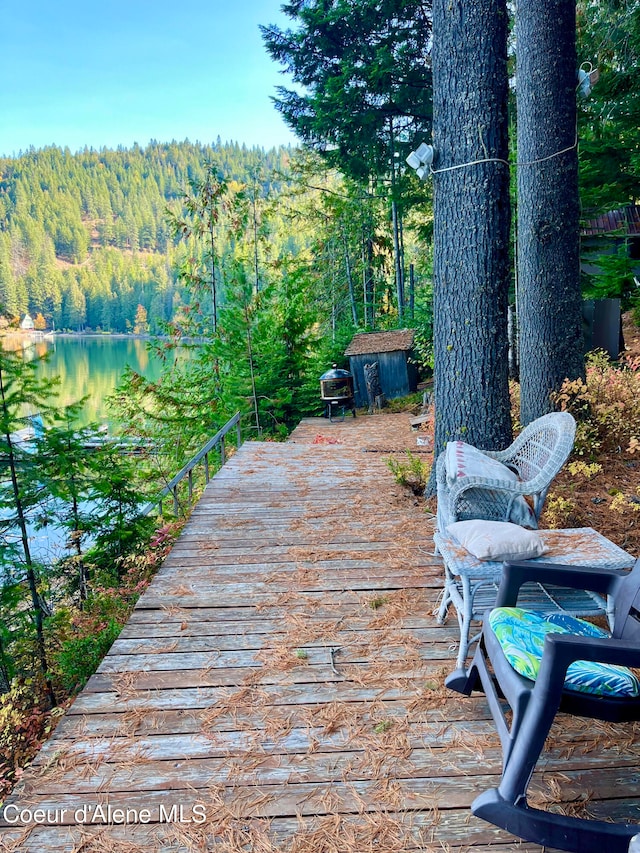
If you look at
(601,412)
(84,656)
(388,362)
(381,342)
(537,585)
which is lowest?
(84,656)

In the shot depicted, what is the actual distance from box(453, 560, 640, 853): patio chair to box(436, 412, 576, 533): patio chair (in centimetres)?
123

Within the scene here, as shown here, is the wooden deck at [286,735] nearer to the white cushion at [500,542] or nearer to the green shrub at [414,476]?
the white cushion at [500,542]

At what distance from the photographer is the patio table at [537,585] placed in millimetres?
2441

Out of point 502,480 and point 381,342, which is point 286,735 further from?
point 381,342

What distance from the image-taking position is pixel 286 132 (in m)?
13.0

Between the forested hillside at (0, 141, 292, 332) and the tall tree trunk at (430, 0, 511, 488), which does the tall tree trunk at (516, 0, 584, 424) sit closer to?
the tall tree trunk at (430, 0, 511, 488)

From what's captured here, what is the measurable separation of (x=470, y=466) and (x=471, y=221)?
2021mm

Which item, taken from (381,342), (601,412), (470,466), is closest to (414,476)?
(601,412)

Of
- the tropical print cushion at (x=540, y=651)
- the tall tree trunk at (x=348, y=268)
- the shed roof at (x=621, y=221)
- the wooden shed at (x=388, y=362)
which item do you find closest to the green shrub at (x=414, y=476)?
the tropical print cushion at (x=540, y=651)

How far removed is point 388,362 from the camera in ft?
40.2

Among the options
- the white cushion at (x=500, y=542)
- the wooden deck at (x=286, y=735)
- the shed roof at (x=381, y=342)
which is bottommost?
the wooden deck at (x=286, y=735)

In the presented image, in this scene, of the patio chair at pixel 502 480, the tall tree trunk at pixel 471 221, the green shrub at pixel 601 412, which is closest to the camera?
the patio chair at pixel 502 480

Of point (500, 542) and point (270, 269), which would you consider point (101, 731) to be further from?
point (270, 269)

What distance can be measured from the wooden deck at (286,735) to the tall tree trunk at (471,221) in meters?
1.46
